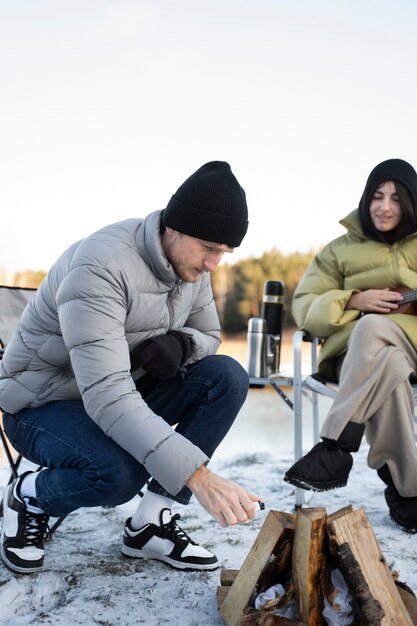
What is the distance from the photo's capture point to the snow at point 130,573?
1.68 m

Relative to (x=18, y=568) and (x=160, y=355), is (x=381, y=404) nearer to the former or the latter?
(x=160, y=355)

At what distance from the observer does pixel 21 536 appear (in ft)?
6.35

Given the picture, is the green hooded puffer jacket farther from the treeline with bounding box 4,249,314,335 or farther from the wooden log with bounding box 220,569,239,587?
the treeline with bounding box 4,249,314,335

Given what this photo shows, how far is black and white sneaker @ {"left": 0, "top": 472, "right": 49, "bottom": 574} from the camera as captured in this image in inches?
74.5

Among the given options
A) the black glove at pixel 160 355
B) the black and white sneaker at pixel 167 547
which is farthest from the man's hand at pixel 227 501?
the black and white sneaker at pixel 167 547

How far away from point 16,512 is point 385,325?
147 cm

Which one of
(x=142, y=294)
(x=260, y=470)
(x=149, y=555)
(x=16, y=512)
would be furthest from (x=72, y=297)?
(x=260, y=470)

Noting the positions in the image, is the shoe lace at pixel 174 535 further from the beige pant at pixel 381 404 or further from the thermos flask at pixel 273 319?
the thermos flask at pixel 273 319

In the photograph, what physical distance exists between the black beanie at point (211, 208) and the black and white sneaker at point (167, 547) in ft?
2.98

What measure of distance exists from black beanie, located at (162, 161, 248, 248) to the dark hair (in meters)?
1.23

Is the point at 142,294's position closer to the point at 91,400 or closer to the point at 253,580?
the point at 91,400

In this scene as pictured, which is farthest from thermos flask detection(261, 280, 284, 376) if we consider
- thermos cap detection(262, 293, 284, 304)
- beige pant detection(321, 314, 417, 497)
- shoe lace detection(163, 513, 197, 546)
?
shoe lace detection(163, 513, 197, 546)

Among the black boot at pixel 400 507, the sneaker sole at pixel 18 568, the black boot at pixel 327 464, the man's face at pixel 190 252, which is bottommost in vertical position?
the black boot at pixel 400 507

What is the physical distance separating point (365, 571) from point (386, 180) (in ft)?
5.99
